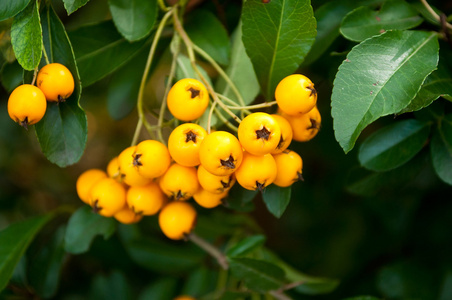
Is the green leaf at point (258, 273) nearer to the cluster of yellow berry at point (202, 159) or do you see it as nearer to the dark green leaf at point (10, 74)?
the cluster of yellow berry at point (202, 159)

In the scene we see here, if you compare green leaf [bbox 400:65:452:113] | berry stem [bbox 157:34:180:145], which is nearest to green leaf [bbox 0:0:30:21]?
berry stem [bbox 157:34:180:145]

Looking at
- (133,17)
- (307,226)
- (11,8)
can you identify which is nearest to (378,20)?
(133,17)

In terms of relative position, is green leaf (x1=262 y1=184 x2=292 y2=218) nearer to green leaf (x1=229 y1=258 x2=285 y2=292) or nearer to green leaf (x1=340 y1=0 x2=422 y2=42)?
green leaf (x1=229 y1=258 x2=285 y2=292)

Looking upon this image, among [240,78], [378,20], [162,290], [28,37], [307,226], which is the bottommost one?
[307,226]

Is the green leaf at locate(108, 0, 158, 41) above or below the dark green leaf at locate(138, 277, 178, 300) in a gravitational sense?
above

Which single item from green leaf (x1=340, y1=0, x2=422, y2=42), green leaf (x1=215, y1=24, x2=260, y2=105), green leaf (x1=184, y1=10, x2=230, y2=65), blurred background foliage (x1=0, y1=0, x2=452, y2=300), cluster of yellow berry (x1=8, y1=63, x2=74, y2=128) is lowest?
blurred background foliage (x1=0, y1=0, x2=452, y2=300)

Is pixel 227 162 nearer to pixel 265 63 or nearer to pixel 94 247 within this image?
pixel 265 63

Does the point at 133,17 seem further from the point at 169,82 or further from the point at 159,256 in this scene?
the point at 159,256
